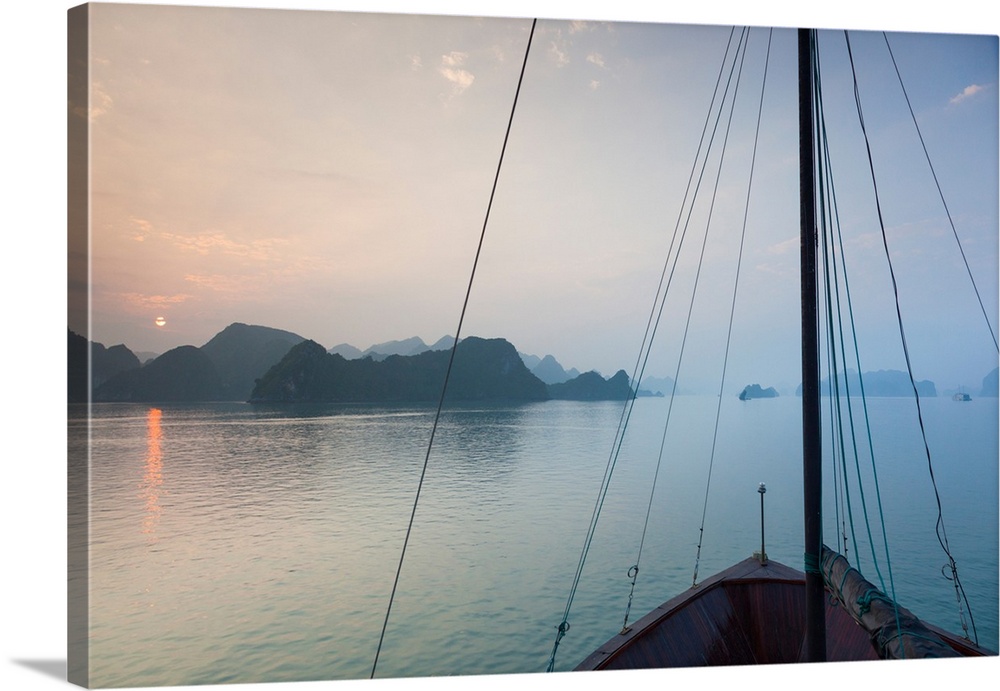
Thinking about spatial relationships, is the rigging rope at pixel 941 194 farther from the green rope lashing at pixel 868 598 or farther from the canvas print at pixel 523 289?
the green rope lashing at pixel 868 598

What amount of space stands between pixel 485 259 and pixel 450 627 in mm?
2413

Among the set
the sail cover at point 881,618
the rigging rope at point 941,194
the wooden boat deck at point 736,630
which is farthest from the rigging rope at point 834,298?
the rigging rope at point 941,194

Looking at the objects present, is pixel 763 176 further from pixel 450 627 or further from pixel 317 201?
pixel 450 627

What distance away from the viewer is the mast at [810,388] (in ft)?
7.47

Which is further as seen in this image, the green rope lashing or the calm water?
the calm water

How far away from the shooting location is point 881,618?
2.14 meters

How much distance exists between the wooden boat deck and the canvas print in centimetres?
2

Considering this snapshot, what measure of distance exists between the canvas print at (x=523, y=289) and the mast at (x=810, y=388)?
1cm

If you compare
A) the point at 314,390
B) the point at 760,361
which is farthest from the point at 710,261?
the point at 314,390

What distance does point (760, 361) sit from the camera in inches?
180

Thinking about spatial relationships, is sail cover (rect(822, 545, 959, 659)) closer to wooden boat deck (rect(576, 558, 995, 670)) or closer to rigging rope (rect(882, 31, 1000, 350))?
wooden boat deck (rect(576, 558, 995, 670))

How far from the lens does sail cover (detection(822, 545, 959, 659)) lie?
2.01 metres

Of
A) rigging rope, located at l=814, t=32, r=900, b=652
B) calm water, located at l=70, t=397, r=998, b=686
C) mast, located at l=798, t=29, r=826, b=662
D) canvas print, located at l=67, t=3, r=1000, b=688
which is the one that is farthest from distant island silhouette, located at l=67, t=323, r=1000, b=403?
mast, located at l=798, t=29, r=826, b=662

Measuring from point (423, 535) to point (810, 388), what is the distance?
187 inches
